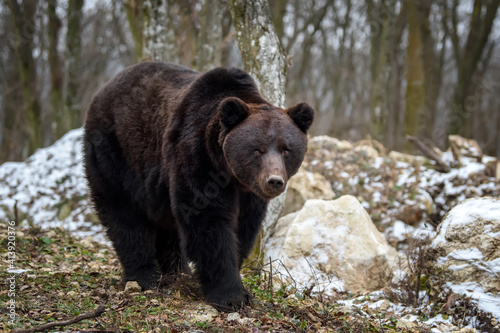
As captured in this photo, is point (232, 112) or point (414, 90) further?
point (414, 90)

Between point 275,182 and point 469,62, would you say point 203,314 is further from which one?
point 469,62

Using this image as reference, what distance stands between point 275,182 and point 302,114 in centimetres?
87

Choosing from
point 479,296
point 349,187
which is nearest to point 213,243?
point 479,296

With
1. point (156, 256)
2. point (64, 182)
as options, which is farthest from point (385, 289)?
point (64, 182)

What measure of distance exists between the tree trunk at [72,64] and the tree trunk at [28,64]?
2.29m

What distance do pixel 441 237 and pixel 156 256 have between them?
3248mm

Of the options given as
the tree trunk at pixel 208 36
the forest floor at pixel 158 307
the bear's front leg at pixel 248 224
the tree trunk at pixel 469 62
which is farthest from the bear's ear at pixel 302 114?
the tree trunk at pixel 469 62

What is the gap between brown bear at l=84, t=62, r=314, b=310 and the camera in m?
4.39

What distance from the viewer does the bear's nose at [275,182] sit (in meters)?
4.05

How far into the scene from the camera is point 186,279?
5.08 m

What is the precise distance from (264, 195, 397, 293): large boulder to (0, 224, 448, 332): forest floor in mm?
457

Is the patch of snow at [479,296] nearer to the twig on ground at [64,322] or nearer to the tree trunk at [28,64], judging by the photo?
the twig on ground at [64,322]

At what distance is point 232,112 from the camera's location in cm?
438

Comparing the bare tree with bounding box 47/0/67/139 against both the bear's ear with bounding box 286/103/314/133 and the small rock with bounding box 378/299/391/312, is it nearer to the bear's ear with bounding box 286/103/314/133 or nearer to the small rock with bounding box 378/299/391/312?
the bear's ear with bounding box 286/103/314/133
